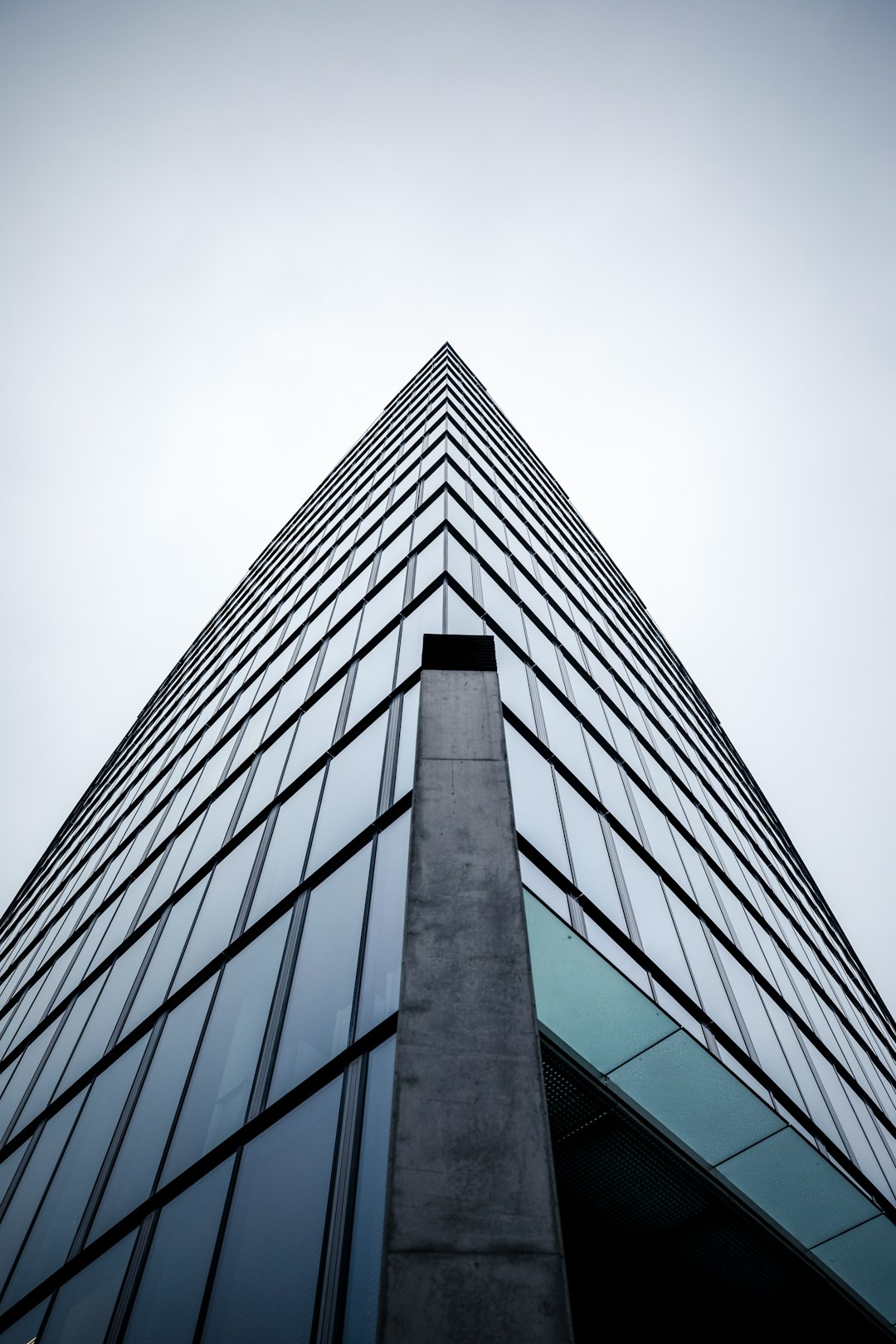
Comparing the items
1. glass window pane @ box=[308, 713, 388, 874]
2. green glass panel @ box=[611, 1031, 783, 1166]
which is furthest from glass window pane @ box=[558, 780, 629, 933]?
glass window pane @ box=[308, 713, 388, 874]

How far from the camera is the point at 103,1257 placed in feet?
29.0

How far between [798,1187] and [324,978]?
6.45 m

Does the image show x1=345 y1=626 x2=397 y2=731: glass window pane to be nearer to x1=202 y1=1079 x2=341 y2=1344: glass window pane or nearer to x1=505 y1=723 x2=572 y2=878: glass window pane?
x1=505 y1=723 x2=572 y2=878: glass window pane

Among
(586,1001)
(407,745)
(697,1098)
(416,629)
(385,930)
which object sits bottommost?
(697,1098)

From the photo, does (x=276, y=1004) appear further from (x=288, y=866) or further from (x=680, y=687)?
(x=680, y=687)

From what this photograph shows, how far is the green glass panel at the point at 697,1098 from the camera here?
9266 mm

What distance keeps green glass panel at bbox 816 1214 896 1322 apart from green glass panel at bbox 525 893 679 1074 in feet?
13.6

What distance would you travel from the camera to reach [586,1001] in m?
9.15

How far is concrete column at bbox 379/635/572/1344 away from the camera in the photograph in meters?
4.51

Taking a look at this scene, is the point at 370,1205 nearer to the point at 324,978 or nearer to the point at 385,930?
the point at 385,930

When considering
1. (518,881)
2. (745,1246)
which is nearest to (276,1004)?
(518,881)

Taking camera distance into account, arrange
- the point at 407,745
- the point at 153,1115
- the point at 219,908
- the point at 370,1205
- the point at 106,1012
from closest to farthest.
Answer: the point at 370,1205
the point at 153,1115
the point at 407,745
the point at 219,908
the point at 106,1012

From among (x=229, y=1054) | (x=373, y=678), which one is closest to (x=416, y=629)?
(x=373, y=678)

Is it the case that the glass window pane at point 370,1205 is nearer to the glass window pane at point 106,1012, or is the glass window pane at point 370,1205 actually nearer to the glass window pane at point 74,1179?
the glass window pane at point 74,1179
